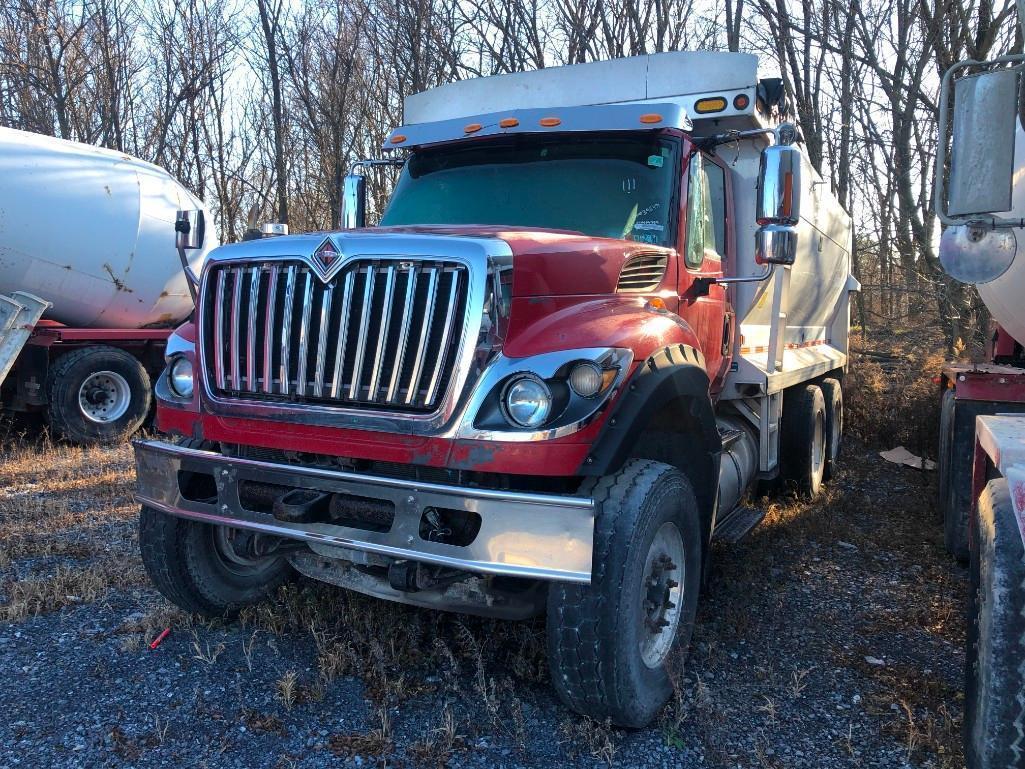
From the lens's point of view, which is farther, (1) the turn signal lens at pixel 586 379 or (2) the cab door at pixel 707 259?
(2) the cab door at pixel 707 259

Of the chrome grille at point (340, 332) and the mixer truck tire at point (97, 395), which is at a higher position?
the chrome grille at point (340, 332)

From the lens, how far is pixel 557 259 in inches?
132

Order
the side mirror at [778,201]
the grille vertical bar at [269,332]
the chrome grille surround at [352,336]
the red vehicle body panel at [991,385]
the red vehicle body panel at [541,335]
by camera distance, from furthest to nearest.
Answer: the red vehicle body panel at [991,385] < the side mirror at [778,201] < the grille vertical bar at [269,332] < the chrome grille surround at [352,336] < the red vehicle body panel at [541,335]

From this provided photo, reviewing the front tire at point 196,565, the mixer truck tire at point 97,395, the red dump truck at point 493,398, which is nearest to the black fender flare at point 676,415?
the red dump truck at point 493,398

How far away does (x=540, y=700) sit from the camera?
3461 millimetres

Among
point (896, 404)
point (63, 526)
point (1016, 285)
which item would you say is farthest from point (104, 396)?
point (896, 404)

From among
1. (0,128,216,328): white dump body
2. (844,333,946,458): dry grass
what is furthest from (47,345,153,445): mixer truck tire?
(844,333,946,458): dry grass

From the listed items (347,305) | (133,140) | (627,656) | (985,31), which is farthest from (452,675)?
(133,140)

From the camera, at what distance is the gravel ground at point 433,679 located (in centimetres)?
311

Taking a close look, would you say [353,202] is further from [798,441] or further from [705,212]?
[798,441]

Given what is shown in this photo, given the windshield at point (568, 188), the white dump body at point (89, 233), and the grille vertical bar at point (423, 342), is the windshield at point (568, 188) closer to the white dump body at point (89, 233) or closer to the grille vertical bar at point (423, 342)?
the grille vertical bar at point (423, 342)

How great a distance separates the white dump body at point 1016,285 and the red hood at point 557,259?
1582mm

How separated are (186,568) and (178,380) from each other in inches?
37.8

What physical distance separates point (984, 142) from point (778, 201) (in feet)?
4.32
